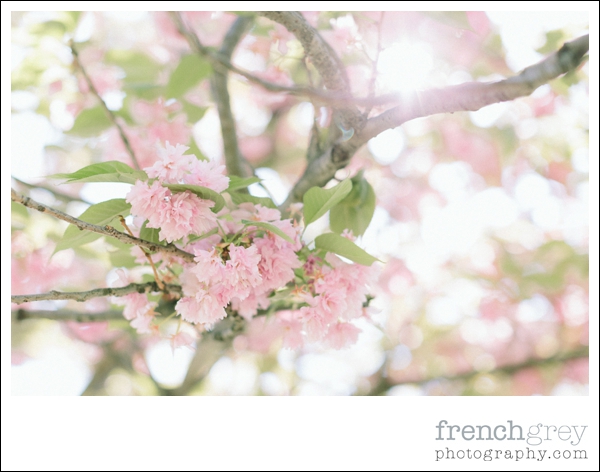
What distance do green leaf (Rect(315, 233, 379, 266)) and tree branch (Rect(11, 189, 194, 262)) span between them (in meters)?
0.19

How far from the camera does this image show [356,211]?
0.84 metres

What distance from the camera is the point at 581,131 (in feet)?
6.28

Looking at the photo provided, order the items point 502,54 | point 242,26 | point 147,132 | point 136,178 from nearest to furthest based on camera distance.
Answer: point 136,178, point 242,26, point 147,132, point 502,54

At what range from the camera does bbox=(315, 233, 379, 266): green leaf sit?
0.70 m

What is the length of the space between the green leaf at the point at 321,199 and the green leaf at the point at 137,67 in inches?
34.4

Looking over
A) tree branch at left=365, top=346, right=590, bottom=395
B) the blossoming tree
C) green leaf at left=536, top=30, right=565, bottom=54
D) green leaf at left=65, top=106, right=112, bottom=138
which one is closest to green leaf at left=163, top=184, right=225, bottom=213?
the blossoming tree

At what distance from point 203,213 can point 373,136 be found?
0.31 meters

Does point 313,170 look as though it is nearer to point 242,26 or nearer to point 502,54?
point 242,26

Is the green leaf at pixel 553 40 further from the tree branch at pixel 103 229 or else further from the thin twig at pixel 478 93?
the tree branch at pixel 103 229

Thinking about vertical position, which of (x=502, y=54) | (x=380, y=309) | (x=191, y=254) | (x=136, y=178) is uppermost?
(x=502, y=54)

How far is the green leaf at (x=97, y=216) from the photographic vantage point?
2.17ft

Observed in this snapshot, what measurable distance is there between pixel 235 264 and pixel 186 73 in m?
0.68

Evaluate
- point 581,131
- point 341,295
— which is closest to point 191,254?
point 341,295

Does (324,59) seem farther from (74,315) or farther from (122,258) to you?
(74,315)
